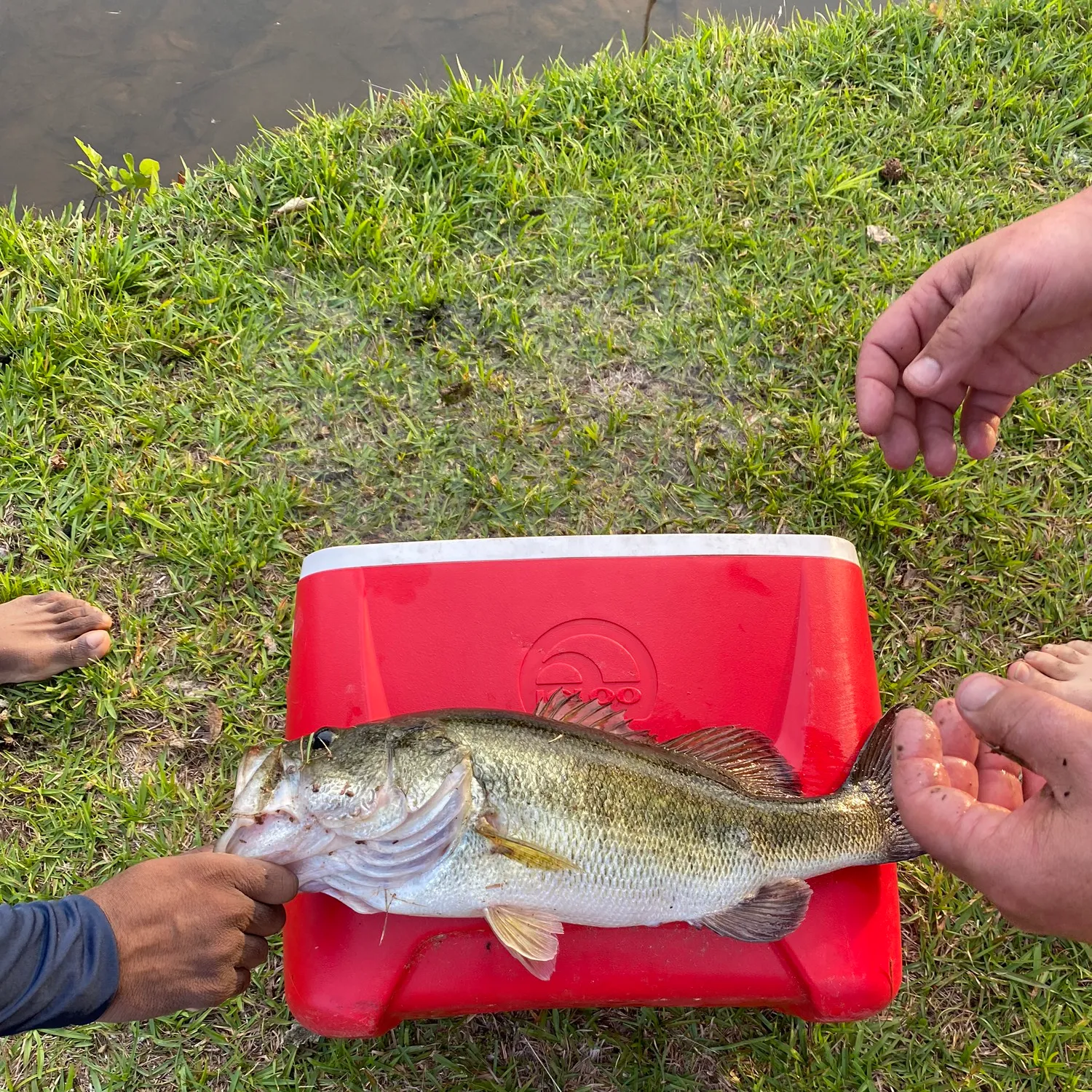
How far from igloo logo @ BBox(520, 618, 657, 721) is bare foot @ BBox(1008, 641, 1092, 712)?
3.80ft

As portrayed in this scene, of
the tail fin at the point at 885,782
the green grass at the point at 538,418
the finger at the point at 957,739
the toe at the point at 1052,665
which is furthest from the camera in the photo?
the green grass at the point at 538,418

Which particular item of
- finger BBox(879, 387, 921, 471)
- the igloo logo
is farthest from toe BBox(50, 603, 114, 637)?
finger BBox(879, 387, 921, 471)

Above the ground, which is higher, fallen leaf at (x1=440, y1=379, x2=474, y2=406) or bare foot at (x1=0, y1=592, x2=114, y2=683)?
fallen leaf at (x1=440, y1=379, x2=474, y2=406)

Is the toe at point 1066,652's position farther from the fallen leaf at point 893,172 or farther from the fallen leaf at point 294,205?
the fallen leaf at point 294,205

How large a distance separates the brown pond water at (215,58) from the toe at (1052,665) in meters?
3.65

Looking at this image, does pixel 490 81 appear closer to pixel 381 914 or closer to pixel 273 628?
pixel 273 628

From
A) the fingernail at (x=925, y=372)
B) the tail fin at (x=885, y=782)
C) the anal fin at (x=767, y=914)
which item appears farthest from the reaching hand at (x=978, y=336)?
the anal fin at (x=767, y=914)

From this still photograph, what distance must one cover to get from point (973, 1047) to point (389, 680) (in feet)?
7.75

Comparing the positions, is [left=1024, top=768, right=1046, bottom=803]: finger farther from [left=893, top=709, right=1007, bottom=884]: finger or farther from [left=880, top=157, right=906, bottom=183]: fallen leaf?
[left=880, top=157, right=906, bottom=183]: fallen leaf

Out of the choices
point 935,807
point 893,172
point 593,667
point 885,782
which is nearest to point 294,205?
point 593,667

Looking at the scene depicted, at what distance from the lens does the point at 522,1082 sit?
2.85 m

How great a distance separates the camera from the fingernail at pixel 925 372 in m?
2.57

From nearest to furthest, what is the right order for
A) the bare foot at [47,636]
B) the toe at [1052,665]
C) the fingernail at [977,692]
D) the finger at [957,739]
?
1. the fingernail at [977,692]
2. the finger at [957,739]
3. the toe at [1052,665]
4. the bare foot at [47,636]

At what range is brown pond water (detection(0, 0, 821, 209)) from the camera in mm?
4520
